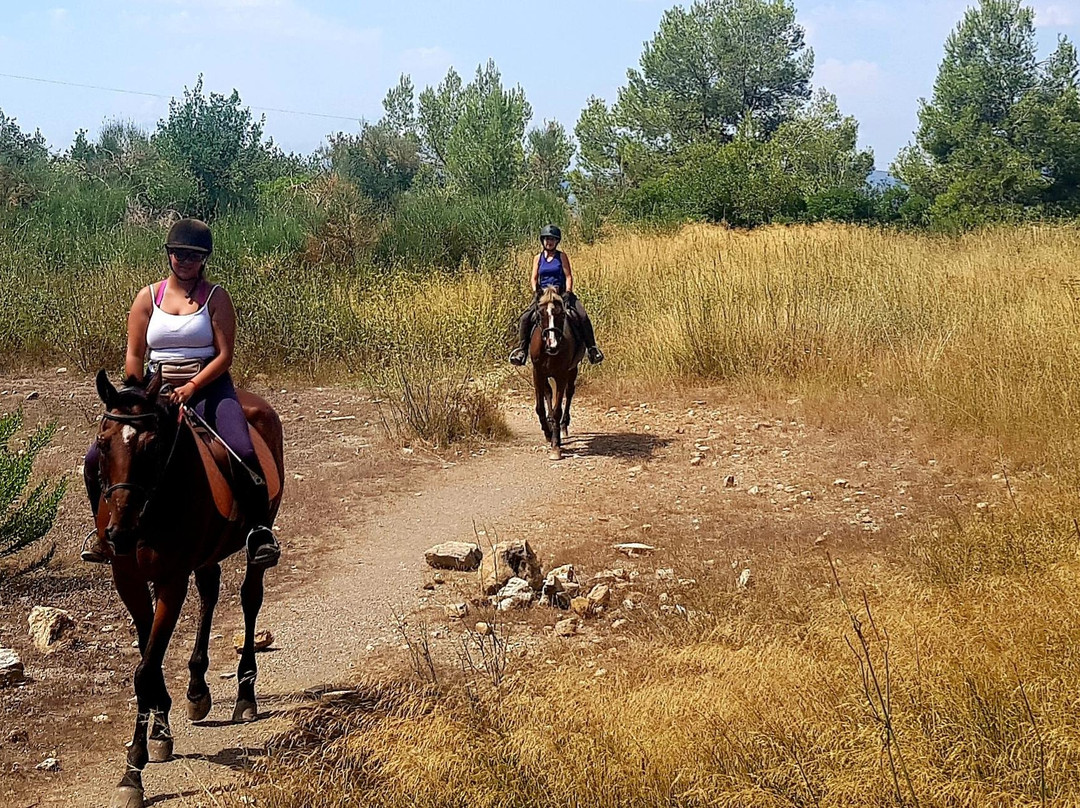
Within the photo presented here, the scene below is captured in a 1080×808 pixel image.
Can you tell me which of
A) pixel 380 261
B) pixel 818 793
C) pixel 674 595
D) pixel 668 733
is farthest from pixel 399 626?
pixel 380 261

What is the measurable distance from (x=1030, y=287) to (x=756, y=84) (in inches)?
1876

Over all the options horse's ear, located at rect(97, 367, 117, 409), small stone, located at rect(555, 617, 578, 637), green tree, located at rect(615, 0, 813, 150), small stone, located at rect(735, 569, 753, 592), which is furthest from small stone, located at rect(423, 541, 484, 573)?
green tree, located at rect(615, 0, 813, 150)

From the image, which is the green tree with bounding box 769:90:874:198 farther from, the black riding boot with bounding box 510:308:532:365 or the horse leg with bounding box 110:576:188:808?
the horse leg with bounding box 110:576:188:808

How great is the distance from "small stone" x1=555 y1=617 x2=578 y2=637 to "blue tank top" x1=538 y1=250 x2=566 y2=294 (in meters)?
6.22

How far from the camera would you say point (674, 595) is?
268 inches

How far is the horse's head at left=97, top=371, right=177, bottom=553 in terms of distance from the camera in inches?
169

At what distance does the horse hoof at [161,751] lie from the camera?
4.76 m

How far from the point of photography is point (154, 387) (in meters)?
4.52

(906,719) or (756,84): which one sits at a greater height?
(756,84)

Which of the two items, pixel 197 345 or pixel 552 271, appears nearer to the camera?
pixel 197 345

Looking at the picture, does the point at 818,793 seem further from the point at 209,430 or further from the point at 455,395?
the point at 455,395

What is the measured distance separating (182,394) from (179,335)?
401mm

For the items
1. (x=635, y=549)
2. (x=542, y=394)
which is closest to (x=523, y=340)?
(x=542, y=394)

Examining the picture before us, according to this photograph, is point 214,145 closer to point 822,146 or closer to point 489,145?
point 489,145
